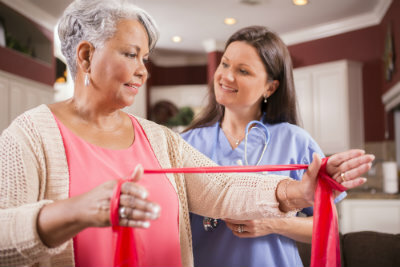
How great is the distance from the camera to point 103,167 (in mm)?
1013

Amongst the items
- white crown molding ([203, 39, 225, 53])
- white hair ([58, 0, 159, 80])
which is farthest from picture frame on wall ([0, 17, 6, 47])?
white hair ([58, 0, 159, 80])

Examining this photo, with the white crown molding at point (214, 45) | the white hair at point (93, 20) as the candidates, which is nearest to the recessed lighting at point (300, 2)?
the white crown molding at point (214, 45)

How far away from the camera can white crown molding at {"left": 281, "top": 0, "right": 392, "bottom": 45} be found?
4986 millimetres

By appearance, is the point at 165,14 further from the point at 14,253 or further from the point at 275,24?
the point at 14,253

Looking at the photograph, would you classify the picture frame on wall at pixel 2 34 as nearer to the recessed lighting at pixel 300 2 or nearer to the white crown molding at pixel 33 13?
the white crown molding at pixel 33 13

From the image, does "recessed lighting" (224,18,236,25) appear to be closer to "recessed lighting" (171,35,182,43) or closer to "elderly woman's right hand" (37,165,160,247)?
"recessed lighting" (171,35,182,43)

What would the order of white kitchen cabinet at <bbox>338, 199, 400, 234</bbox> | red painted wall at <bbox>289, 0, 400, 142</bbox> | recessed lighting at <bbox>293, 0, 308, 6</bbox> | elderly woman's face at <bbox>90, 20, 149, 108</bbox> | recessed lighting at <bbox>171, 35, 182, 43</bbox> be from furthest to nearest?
recessed lighting at <bbox>171, 35, 182, 43</bbox>, red painted wall at <bbox>289, 0, 400, 142</bbox>, recessed lighting at <bbox>293, 0, 308, 6</bbox>, white kitchen cabinet at <bbox>338, 199, 400, 234</bbox>, elderly woman's face at <bbox>90, 20, 149, 108</bbox>

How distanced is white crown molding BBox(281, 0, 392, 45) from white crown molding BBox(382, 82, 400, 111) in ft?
3.33

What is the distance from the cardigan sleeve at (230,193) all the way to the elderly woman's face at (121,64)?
262 millimetres

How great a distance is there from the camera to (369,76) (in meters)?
5.34

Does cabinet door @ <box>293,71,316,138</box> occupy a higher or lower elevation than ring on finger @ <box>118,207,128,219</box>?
higher

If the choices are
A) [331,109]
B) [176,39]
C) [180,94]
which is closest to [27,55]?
[176,39]

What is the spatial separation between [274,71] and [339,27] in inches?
172

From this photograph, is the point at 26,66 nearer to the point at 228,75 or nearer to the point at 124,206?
the point at 228,75
